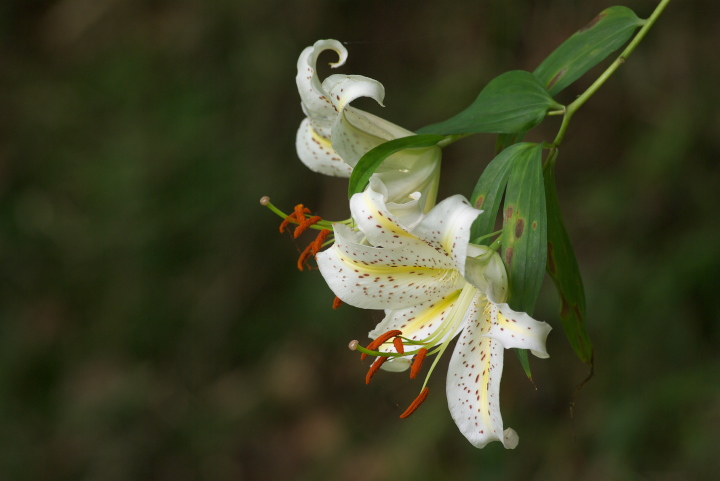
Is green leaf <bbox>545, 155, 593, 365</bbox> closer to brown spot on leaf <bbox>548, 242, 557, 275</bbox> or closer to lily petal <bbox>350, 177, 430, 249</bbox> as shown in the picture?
brown spot on leaf <bbox>548, 242, 557, 275</bbox>

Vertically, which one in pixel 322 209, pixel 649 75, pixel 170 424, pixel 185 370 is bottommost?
pixel 170 424

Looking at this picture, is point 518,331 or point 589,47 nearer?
point 518,331

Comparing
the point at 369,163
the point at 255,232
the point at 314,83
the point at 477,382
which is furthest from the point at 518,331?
the point at 255,232

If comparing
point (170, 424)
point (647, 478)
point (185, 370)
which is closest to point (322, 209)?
point (185, 370)

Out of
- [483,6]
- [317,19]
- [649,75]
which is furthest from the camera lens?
[317,19]

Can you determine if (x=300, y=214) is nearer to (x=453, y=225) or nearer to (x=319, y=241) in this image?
(x=319, y=241)

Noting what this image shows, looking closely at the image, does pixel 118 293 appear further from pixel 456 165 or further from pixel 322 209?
pixel 456 165

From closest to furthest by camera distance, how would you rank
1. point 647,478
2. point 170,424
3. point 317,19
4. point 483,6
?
point 647,478, point 483,6, point 317,19, point 170,424
